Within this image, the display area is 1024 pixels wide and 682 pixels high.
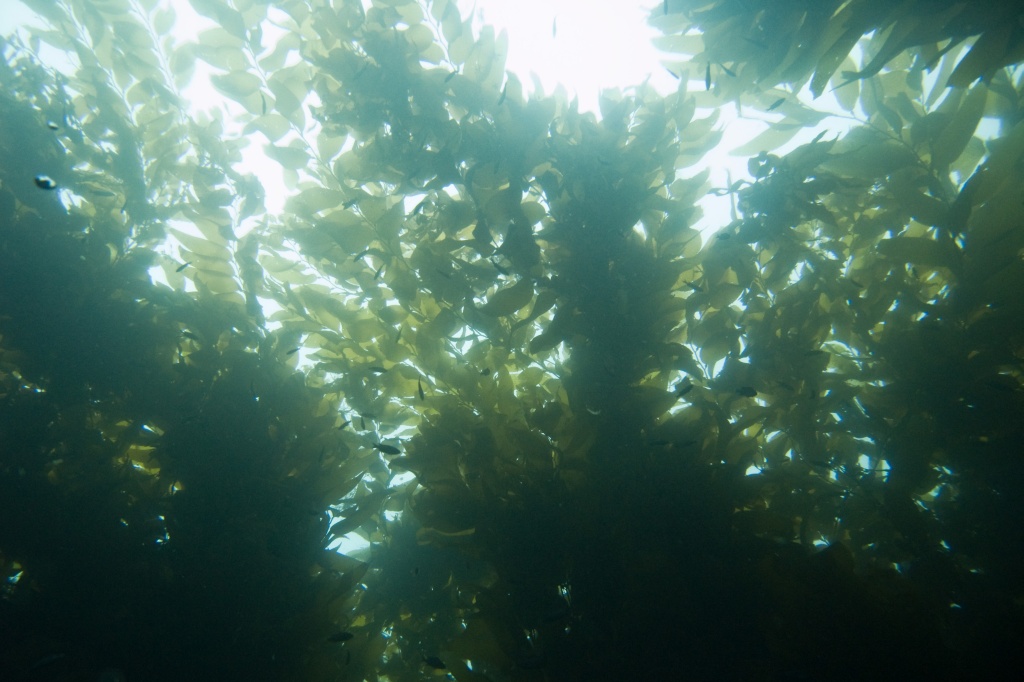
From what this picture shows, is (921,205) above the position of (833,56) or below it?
below

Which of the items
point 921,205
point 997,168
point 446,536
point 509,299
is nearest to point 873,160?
point 921,205

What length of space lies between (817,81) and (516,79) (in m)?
1.35

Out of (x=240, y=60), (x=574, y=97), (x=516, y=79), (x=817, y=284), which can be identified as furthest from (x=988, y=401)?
(x=240, y=60)

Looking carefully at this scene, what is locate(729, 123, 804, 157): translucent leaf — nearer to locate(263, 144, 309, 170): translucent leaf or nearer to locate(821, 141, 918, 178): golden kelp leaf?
locate(821, 141, 918, 178): golden kelp leaf

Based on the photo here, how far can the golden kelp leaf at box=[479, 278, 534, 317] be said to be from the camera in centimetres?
201

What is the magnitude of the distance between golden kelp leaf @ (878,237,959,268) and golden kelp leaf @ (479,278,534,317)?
1.73 m

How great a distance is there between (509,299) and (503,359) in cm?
39

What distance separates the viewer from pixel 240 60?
2422 millimetres

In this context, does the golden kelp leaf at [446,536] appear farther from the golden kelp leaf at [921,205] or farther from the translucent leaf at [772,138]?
the translucent leaf at [772,138]

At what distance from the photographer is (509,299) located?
6.61 feet

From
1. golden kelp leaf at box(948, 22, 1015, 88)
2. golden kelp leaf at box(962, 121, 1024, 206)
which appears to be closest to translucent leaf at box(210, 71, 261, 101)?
golden kelp leaf at box(948, 22, 1015, 88)

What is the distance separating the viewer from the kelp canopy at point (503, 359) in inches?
73.3

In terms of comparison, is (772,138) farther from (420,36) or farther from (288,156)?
(288,156)

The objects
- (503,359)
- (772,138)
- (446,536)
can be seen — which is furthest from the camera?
(772,138)
